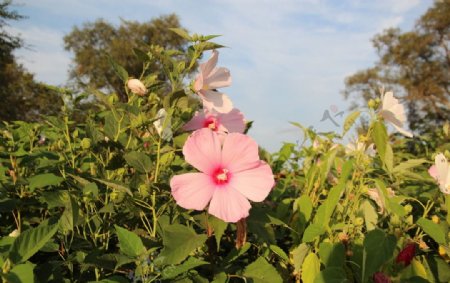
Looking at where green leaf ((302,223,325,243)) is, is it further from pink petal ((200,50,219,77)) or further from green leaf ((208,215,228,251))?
pink petal ((200,50,219,77))

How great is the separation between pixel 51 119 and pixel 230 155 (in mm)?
606

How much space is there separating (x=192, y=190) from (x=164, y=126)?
0.65ft

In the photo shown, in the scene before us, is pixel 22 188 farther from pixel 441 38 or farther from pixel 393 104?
pixel 441 38

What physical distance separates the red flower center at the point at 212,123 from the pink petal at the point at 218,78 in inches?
3.5

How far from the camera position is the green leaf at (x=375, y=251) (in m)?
1.25

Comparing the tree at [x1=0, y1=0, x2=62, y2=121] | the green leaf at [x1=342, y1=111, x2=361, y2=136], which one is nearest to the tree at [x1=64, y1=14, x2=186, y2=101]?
the tree at [x1=0, y1=0, x2=62, y2=121]

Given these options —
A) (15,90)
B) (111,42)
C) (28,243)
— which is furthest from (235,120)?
(111,42)

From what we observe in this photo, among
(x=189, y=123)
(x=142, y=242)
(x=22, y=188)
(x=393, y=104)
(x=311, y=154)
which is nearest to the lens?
(x=142, y=242)

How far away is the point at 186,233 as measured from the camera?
1.19 metres

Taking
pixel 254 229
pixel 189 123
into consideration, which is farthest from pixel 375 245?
pixel 189 123

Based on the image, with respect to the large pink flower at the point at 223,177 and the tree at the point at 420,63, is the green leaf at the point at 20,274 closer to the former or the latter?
the large pink flower at the point at 223,177

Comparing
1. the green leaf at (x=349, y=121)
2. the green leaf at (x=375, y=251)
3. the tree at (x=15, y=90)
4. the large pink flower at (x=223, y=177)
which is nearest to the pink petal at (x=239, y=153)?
the large pink flower at (x=223, y=177)

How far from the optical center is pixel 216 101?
1.32m

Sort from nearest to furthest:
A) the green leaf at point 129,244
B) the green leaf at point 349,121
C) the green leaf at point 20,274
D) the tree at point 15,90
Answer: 1. the green leaf at point 20,274
2. the green leaf at point 129,244
3. the green leaf at point 349,121
4. the tree at point 15,90
